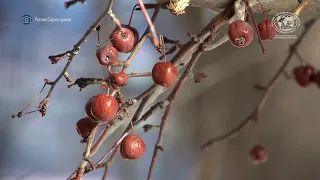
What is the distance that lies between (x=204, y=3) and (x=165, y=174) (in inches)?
16.1

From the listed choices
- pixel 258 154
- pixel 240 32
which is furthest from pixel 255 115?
pixel 240 32

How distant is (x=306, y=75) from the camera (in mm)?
707

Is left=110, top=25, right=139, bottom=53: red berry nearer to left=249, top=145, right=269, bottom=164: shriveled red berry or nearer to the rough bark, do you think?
the rough bark

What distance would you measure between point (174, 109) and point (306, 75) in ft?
0.81

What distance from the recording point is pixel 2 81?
660mm

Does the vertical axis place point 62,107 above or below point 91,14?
below

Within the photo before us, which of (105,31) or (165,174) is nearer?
(105,31)

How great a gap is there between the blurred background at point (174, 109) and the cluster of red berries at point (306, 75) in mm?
40

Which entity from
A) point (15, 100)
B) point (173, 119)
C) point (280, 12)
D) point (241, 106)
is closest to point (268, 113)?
point (241, 106)

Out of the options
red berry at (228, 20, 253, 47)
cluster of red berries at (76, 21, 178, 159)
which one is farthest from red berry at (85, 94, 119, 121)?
red berry at (228, 20, 253, 47)

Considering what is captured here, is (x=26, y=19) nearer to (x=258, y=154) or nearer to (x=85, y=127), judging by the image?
(x=85, y=127)

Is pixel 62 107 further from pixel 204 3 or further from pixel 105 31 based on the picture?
pixel 204 3

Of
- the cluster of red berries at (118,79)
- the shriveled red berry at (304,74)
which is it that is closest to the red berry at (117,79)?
the cluster of red berries at (118,79)

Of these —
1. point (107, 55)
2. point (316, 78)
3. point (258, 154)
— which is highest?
point (107, 55)
